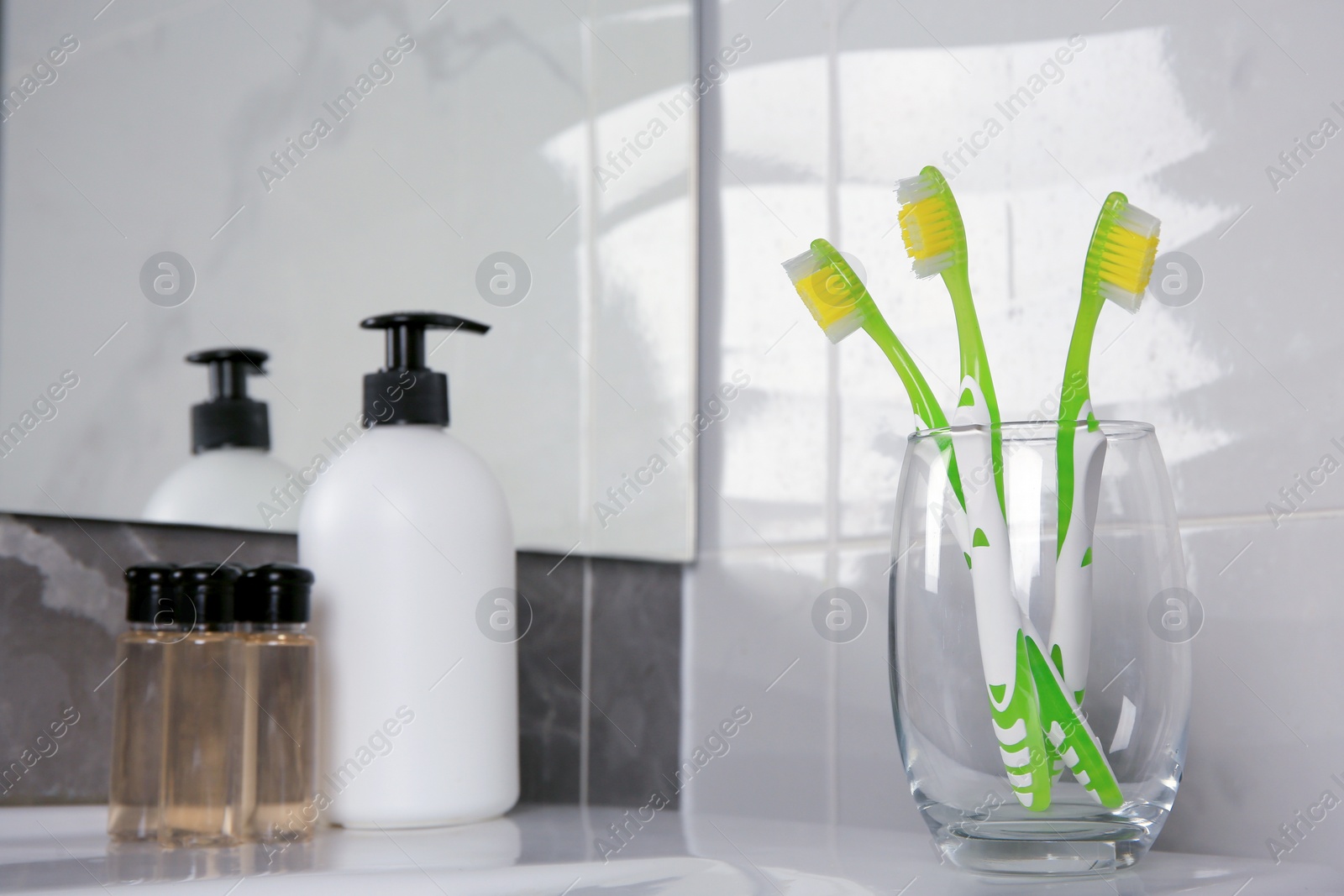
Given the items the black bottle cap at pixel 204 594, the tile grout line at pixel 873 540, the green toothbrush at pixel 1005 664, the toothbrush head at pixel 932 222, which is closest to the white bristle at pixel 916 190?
the toothbrush head at pixel 932 222

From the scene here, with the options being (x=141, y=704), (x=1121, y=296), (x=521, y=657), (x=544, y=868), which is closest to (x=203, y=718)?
(x=141, y=704)

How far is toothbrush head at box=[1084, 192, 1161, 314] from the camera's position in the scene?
0.50 meters

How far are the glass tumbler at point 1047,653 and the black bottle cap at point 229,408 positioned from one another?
1.22 ft

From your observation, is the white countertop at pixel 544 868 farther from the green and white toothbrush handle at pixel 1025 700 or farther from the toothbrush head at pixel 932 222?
the toothbrush head at pixel 932 222

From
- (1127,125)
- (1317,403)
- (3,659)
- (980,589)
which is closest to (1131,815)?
(980,589)

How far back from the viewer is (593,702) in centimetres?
82

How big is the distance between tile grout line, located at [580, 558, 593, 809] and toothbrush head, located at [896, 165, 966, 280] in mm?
378

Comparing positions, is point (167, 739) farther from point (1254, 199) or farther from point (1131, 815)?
point (1254, 199)

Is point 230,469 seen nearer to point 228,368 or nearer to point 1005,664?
point 228,368

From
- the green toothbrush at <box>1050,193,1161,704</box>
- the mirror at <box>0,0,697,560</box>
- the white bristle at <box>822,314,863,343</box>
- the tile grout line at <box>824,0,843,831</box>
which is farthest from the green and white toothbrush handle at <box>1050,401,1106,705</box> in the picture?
the mirror at <box>0,0,697,560</box>

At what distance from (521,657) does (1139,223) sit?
462 millimetres

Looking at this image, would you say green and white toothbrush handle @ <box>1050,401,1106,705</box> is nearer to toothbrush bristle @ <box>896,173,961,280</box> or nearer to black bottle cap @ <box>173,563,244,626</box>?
toothbrush bristle @ <box>896,173,961,280</box>

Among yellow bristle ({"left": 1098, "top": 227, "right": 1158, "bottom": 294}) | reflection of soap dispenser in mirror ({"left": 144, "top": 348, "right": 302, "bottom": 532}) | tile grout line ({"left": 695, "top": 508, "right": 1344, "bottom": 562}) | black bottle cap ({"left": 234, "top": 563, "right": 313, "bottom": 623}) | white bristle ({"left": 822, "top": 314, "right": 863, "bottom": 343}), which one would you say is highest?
yellow bristle ({"left": 1098, "top": 227, "right": 1158, "bottom": 294})

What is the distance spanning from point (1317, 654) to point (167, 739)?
488 mm
